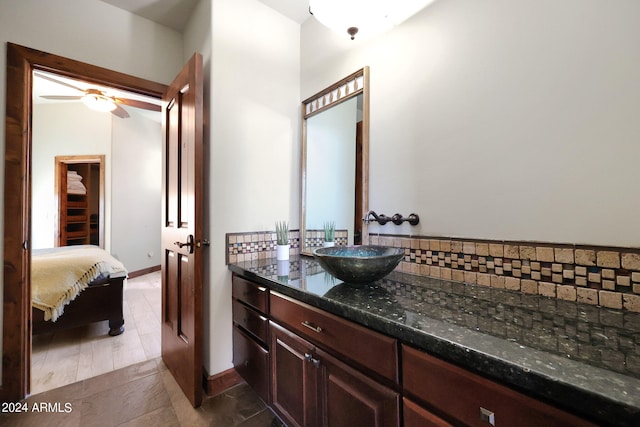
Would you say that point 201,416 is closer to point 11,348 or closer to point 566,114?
point 11,348

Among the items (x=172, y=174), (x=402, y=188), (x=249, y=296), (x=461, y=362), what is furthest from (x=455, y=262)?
(x=172, y=174)

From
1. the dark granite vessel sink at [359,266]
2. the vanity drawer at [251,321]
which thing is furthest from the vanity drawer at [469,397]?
the vanity drawer at [251,321]

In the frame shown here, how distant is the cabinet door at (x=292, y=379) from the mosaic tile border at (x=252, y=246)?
25.0 inches

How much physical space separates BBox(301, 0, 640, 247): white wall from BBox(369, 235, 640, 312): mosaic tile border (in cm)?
4

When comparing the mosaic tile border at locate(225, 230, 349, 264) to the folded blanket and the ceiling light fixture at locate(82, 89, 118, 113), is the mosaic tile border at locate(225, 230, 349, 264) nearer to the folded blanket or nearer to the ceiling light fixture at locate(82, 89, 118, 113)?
the folded blanket

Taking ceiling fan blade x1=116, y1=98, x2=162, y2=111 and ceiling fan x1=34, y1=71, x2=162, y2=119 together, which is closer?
ceiling fan x1=34, y1=71, x2=162, y2=119

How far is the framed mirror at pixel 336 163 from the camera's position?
163 cm

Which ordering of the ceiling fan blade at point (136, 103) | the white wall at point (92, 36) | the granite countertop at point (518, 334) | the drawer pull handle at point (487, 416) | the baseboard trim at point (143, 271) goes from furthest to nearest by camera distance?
the baseboard trim at point (143, 271), the ceiling fan blade at point (136, 103), the white wall at point (92, 36), the drawer pull handle at point (487, 416), the granite countertop at point (518, 334)

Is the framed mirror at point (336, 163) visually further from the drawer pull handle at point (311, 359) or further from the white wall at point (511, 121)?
the drawer pull handle at point (311, 359)

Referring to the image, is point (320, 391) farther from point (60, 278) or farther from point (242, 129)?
point (60, 278)

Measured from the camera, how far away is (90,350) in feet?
7.47

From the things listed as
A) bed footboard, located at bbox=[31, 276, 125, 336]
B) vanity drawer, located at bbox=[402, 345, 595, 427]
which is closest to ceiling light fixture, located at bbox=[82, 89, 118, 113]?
bed footboard, located at bbox=[31, 276, 125, 336]

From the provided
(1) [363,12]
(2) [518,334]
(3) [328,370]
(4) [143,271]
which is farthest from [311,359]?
(4) [143,271]

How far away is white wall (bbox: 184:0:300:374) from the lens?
1.73 meters
